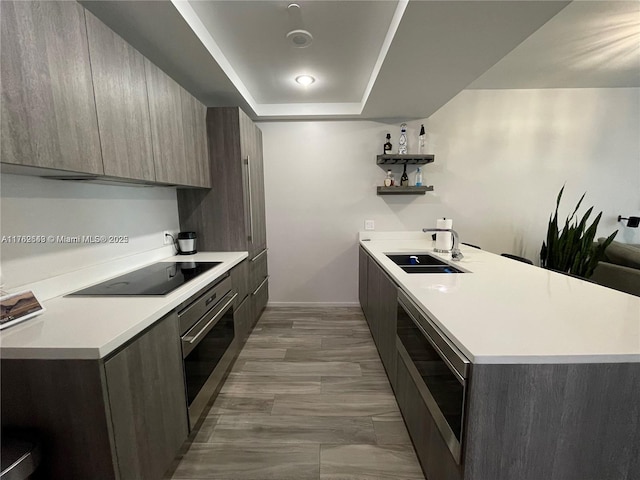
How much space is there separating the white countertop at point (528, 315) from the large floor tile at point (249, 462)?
104 centimetres

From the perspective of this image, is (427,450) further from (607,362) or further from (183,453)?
(183,453)

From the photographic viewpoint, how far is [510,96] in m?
2.81

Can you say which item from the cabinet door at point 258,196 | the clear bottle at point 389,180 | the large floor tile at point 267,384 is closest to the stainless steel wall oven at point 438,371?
the large floor tile at point 267,384

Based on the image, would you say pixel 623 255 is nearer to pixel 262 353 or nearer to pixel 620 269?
pixel 620 269

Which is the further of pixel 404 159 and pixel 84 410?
pixel 404 159

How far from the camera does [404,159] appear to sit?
2.79 meters

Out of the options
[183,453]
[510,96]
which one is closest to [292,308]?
[183,453]

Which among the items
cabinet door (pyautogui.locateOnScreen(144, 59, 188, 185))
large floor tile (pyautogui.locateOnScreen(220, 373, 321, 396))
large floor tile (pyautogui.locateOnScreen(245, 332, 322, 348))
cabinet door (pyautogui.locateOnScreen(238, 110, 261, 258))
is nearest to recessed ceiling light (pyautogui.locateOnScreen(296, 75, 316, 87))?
cabinet door (pyautogui.locateOnScreen(238, 110, 261, 258))

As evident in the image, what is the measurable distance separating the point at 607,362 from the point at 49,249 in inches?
88.0

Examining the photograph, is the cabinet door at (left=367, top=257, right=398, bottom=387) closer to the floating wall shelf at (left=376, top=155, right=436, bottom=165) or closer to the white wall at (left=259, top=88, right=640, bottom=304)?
the white wall at (left=259, top=88, right=640, bottom=304)

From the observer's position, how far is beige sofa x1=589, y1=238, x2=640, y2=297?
207 cm

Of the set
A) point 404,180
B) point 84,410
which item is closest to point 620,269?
point 404,180

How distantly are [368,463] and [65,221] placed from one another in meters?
2.03

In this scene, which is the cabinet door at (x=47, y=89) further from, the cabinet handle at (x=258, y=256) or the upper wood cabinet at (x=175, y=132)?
the cabinet handle at (x=258, y=256)
